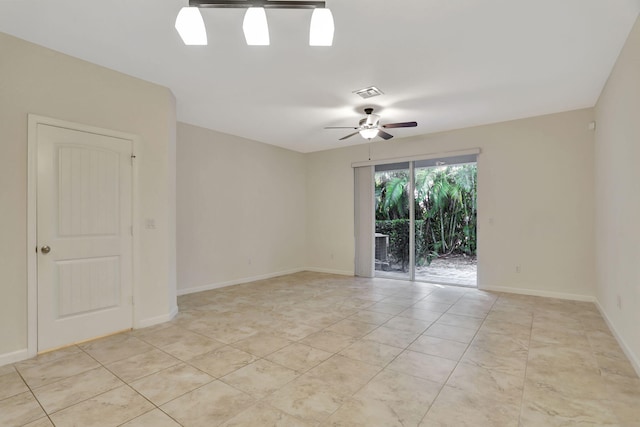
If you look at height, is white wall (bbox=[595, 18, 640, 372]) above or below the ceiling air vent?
below

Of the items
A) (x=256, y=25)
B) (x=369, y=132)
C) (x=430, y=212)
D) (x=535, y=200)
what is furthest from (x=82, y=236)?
(x=535, y=200)

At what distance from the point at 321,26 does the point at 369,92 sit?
1801mm

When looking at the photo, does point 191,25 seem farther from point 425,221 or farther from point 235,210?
point 425,221

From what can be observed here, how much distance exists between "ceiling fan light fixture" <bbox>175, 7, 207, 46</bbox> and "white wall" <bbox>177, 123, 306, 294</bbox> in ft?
9.98

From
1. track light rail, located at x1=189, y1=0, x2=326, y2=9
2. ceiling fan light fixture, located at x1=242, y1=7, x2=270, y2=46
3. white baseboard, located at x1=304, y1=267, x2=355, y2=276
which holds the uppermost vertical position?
track light rail, located at x1=189, y1=0, x2=326, y2=9

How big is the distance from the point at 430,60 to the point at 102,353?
13.2ft

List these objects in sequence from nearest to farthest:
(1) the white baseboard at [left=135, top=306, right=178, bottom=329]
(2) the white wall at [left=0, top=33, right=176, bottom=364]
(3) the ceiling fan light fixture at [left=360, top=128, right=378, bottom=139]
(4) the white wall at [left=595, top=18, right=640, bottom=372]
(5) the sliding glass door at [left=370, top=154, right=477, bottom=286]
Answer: (4) the white wall at [left=595, top=18, right=640, bottom=372]
(2) the white wall at [left=0, top=33, right=176, bottom=364]
(1) the white baseboard at [left=135, top=306, right=178, bottom=329]
(3) the ceiling fan light fixture at [left=360, top=128, right=378, bottom=139]
(5) the sliding glass door at [left=370, top=154, right=477, bottom=286]

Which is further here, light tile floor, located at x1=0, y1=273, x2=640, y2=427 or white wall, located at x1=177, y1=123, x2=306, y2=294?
white wall, located at x1=177, y1=123, x2=306, y2=294

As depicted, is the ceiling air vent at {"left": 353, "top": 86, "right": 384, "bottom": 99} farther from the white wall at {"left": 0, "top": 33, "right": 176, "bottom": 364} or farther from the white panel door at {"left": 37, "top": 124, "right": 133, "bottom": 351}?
the white panel door at {"left": 37, "top": 124, "right": 133, "bottom": 351}

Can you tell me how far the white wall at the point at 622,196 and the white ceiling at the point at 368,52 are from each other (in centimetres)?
28

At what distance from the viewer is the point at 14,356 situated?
2.52 metres

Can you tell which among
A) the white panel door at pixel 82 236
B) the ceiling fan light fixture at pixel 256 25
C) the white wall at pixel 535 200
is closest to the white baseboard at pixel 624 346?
the white wall at pixel 535 200

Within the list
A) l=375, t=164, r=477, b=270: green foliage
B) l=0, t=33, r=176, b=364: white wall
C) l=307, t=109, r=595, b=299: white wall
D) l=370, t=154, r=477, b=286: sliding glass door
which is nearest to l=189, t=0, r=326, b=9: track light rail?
l=0, t=33, r=176, b=364: white wall

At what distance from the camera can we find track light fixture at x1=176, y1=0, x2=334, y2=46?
6.15ft
